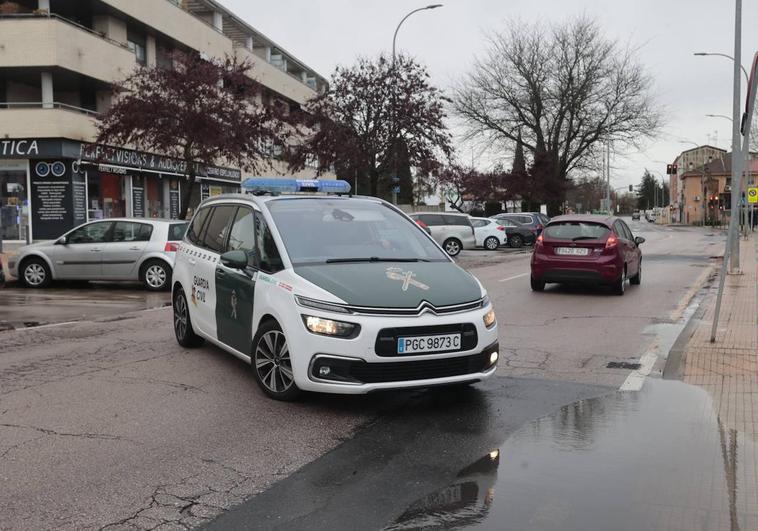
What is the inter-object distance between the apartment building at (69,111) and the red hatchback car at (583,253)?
48.8 ft

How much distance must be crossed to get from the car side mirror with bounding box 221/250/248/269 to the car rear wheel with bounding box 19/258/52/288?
36.0 ft

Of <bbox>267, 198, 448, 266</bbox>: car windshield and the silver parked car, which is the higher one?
<bbox>267, 198, 448, 266</bbox>: car windshield

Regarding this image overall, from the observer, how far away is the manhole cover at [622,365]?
7.33 meters

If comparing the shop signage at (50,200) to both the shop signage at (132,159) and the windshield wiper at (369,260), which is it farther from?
the windshield wiper at (369,260)

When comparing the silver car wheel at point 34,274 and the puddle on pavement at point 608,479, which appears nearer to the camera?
the puddle on pavement at point 608,479

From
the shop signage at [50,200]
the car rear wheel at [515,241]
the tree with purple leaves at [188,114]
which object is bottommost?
the car rear wheel at [515,241]

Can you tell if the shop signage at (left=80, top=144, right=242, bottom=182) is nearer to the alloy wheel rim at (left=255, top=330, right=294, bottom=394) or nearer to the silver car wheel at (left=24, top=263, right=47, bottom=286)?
the silver car wheel at (left=24, top=263, right=47, bottom=286)

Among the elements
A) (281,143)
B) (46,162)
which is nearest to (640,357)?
(281,143)

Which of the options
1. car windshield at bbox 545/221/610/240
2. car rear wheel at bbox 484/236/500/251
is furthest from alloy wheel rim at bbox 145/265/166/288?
car rear wheel at bbox 484/236/500/251

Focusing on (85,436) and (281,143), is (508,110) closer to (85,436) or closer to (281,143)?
(281,143)

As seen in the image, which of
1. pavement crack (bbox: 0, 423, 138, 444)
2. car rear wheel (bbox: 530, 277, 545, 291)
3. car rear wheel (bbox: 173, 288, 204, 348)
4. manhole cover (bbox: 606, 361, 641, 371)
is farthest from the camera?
car rear wheel (bbox: 530, 277, 545, 291)

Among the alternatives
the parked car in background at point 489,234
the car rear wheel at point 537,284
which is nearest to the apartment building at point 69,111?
the parked car in background at point 489,234

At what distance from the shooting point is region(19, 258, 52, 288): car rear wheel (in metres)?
15.8

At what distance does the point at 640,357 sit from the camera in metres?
7.86
